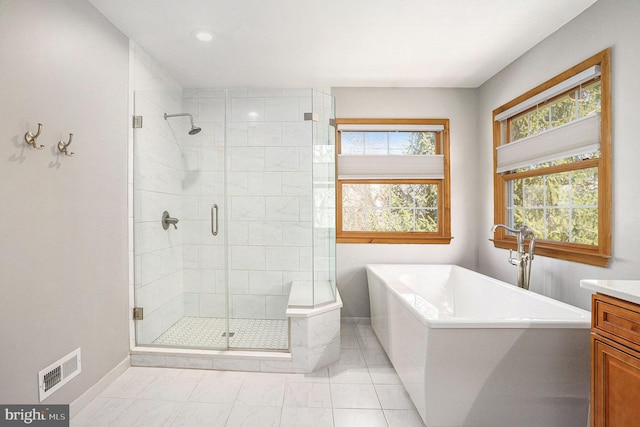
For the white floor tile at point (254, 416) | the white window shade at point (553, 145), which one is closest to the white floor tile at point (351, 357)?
the white floor tile at point (254, 416)

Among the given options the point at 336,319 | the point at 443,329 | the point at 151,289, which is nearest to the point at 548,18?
the point at 443,329

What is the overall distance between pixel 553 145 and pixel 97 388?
347 centimetres

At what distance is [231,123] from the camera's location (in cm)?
247

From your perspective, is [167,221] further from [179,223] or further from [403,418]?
[403,418]

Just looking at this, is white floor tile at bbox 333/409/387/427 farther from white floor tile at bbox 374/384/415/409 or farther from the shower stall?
the shower stall

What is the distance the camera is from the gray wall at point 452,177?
3295 mm

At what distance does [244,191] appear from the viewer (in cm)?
250

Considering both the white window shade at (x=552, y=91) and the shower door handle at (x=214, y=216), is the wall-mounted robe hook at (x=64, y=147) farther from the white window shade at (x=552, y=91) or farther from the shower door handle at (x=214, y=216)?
the white window shade at (x=552, y=91)

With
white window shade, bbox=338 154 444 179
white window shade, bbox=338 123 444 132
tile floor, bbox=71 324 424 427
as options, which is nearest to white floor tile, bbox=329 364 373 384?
tile floor, bbox=71 324 424 427

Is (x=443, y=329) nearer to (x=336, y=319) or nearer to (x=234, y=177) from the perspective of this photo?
(x=336, y=319)

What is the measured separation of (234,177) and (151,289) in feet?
3.54
